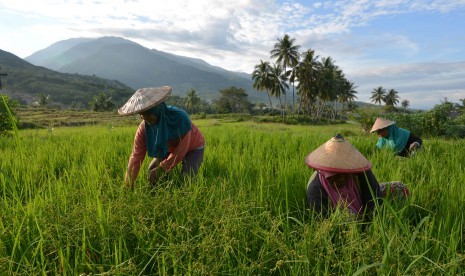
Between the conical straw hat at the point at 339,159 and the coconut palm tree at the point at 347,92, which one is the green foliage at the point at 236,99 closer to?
the coconut palm tree at the point at 347,92

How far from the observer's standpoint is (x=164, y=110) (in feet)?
8.54

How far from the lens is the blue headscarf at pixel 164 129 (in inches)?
101

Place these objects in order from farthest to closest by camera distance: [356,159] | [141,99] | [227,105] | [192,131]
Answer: [227,105] → [192,131] → [141,99] → [356,159]

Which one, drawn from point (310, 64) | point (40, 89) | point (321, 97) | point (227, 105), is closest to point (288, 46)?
point (310, 64)

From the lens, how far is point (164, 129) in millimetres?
2572

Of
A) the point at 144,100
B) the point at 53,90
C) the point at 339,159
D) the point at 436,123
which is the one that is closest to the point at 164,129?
the point at 144,100

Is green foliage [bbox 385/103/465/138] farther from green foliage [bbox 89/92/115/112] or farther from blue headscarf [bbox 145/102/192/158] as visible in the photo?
green foliage [bbox 89/92/115/112]

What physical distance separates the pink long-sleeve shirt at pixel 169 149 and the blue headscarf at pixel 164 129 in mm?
57

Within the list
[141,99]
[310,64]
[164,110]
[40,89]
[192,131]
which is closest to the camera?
[141,99]

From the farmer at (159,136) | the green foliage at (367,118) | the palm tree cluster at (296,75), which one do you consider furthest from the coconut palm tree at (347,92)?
the farmer at (159,136)

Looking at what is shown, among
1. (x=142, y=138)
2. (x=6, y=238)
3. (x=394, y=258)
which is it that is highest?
(x=142, y=138)

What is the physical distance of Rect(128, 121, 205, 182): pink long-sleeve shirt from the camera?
2.52 m

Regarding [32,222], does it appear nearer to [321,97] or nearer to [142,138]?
[142,138]

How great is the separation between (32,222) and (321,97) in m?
43.9
